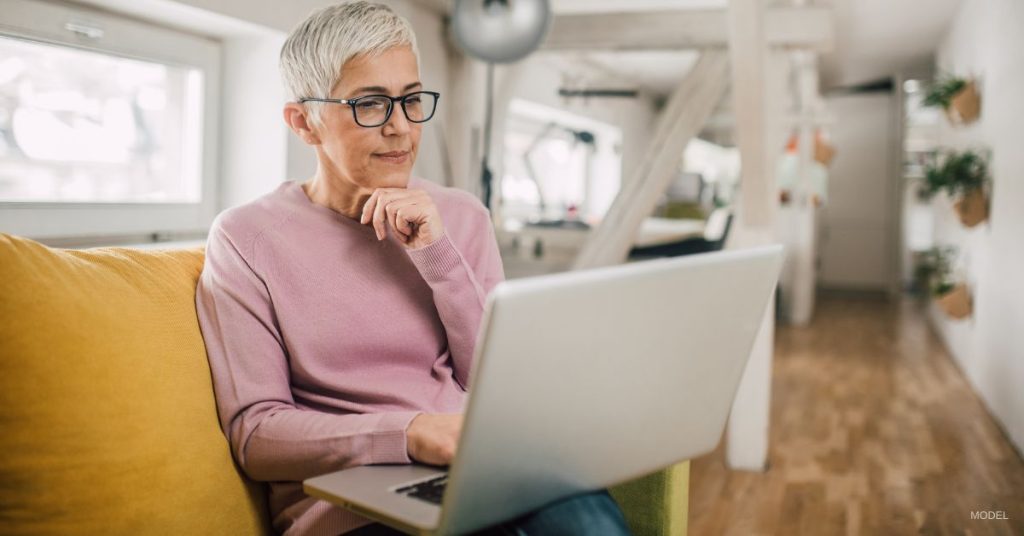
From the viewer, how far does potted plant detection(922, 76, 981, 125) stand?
15.1 feet

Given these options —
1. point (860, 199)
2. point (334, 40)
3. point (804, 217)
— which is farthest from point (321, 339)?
point (860, 199)

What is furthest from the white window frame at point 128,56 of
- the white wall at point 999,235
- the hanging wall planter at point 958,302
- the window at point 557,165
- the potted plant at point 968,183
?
the hanging wall planter at point 958,302

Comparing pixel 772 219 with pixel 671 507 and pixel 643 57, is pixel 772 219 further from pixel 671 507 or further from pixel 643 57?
pixel 643 57

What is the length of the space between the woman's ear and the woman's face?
0.06 ft

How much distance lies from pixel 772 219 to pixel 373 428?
260 centimetres

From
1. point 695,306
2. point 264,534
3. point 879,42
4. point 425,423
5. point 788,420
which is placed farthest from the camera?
point 879,42

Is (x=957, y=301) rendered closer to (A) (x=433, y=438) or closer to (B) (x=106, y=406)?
(A) (x=433, y=438)

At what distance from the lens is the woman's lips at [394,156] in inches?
52.5

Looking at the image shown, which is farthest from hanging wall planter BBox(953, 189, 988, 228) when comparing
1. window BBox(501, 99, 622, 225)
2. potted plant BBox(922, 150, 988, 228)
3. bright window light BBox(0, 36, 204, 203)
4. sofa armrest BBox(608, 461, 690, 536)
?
Result: bright window light BBox(0, 36, 204, 203)

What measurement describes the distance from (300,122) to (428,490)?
2.32 feet

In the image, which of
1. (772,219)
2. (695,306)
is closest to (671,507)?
(695,306)

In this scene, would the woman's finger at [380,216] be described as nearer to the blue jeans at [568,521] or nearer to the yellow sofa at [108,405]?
the yellow sofa at [108,405]

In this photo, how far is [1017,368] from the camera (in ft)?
11.6

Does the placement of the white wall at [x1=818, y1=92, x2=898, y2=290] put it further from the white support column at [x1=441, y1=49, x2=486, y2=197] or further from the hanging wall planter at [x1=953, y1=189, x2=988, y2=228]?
the white support column at [x1=441, y1=49, x2=486, y2=197]
